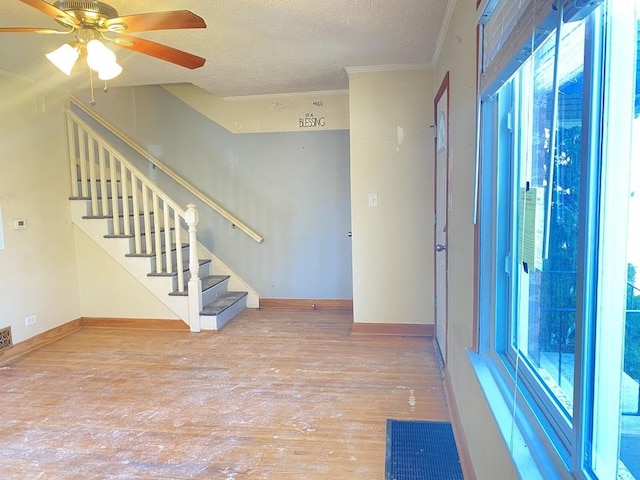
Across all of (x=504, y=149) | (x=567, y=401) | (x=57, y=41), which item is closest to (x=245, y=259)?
(x=57, y=41)

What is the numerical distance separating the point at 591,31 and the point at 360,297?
3.10 meters

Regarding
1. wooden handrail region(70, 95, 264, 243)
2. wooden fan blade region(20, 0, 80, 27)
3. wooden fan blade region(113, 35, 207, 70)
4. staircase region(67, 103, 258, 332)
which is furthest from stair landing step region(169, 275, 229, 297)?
wooden fan blade region(20, 0, 80, 27)

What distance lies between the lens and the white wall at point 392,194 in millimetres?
3578

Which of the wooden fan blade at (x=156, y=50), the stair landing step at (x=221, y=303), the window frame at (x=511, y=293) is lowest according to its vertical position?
the stair landing step at (x=221, y=303)

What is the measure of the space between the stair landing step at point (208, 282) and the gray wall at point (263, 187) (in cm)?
22

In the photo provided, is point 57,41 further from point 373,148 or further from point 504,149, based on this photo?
point 504,149

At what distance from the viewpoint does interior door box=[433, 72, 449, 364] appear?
2791 millimetres

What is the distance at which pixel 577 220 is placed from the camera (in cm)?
94

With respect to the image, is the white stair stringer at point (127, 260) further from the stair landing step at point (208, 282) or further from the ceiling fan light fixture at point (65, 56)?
the ceiling fan light fixture at point (65, 56)

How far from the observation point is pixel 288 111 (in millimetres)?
4621

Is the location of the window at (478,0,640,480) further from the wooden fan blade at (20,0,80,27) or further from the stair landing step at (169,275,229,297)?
the stair landing step at (169,275,229,297)

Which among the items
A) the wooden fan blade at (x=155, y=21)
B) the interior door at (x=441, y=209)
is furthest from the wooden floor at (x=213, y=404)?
the wooden fan blade at (x=155, y=21)

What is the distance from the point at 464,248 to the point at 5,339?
364 cm

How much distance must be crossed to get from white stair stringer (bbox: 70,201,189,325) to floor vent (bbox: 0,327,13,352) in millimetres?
1070
